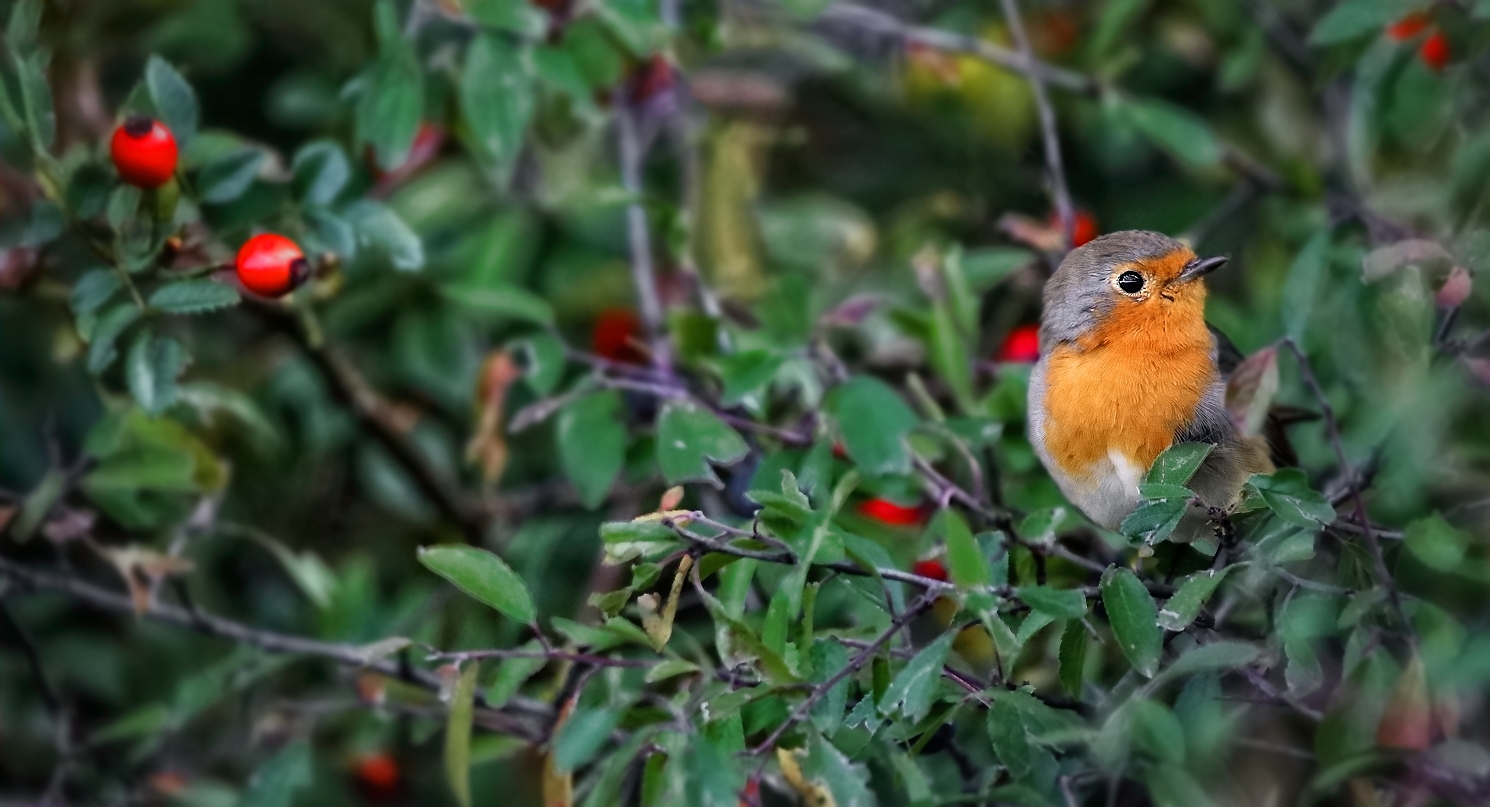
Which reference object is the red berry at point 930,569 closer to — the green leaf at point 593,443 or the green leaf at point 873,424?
the green leaf at point 873,424

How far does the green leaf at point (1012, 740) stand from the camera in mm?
1602

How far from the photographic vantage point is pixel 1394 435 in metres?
2.09

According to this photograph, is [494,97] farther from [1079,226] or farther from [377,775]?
[377,775]

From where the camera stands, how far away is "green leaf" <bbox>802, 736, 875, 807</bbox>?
153 cm

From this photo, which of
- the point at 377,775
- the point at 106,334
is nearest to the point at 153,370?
the point at 106,334

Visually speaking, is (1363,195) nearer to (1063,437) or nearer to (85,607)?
(1063,437)

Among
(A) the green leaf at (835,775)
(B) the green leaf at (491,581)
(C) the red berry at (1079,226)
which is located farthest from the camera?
(C) the red berry at (1079,226)

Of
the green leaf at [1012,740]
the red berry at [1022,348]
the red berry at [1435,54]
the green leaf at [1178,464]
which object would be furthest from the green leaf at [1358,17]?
the green leaf at [1012,740]

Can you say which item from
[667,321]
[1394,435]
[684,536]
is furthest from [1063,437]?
[684,536]

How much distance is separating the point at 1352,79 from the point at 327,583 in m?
2.56

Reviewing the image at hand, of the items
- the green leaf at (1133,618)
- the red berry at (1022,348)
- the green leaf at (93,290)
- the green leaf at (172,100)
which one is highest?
the green leaf at (172,100)

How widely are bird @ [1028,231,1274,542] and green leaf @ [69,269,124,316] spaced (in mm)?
1481

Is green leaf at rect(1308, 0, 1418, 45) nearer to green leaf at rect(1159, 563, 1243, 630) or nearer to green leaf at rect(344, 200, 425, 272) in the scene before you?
green leaf at rect(1159, 563, 1243, 630)

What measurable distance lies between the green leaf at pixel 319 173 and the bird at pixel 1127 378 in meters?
1.25
